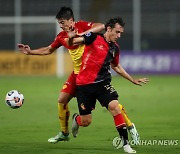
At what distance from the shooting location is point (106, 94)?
9.79 meters

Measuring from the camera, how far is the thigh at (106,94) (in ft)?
31.9

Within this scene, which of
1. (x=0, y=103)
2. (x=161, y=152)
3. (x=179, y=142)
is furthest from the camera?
(x=0, y=103)

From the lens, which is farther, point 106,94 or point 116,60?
point 116,60

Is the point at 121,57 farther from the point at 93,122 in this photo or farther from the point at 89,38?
the point at 89,38

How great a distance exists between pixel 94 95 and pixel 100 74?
13.6 inches

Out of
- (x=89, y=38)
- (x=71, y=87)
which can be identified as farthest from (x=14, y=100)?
(x=89, y=38)

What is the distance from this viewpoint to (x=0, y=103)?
60.5 feet

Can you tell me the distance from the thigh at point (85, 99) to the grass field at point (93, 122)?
63 cm

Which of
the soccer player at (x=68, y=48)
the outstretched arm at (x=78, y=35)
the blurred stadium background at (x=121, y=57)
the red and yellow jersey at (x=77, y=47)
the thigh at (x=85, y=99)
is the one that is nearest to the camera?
the outstretched arm at (x=78, y=35)

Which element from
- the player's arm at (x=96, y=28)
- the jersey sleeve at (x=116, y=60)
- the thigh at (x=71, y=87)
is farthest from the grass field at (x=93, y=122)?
the player's arm at (x=96, y=28)

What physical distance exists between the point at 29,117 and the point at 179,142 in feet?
17.3

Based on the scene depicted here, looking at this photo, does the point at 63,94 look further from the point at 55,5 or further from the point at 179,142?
the point at 55,5

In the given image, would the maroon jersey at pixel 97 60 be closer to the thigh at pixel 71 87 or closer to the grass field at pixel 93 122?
the thigh at pixel 71 87

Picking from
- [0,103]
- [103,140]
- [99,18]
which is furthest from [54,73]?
[103,140]
